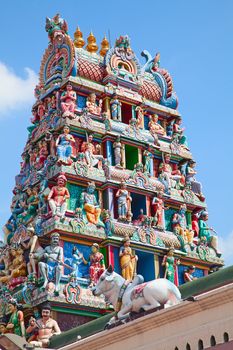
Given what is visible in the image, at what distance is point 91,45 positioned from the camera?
42.5 meters

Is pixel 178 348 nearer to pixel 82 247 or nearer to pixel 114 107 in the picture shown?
pixel 82 247

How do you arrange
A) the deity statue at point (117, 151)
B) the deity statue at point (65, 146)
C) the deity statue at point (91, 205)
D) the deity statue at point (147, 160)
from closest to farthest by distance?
the deity statue at point (91, 205), the deity statue at point (65, 146), the deity statue at point (117, 151), the deity statue at point (147, 160)

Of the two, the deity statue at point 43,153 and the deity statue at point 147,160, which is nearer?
the deity statue at point 43,153

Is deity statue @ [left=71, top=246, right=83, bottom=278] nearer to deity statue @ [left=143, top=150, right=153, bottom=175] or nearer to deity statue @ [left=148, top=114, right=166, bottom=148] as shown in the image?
deity statue @ [left=143, top=150, right=153, bottom=175]

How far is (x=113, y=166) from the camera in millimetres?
38906

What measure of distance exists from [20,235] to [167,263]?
6.90 meters

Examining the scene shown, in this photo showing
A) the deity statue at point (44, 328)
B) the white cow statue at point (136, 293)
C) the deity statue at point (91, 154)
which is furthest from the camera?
the deity statue at point (91, 154)

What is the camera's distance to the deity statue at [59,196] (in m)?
36.2

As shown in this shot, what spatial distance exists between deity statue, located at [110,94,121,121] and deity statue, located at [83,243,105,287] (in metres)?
7.26

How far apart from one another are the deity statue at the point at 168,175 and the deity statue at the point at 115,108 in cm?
318

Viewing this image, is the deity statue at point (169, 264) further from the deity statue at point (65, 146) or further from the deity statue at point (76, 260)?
the deity statue at point (65, 146)

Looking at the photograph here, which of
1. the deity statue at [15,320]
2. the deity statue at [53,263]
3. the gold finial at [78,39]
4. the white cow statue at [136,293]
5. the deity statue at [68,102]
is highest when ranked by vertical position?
the gold finial at [78,39]

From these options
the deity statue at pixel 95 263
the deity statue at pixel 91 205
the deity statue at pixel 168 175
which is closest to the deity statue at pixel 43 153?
the deity statue at pixel 91 205

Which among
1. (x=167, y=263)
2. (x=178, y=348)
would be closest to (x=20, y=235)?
(x=167, y=263)
